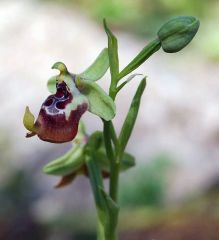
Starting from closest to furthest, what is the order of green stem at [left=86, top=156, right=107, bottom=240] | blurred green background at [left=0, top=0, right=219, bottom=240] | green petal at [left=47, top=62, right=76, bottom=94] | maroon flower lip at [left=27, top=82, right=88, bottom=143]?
maroon flower lip at [left=27, top=82, right=88, bottom=143] → green petal at [left=47, top=62, right=76, bottom=94] → green stem at [left=86, top=156, right=107, bottom=240] → blurred green background at [left=0, top=0, right=219, bottom=240]

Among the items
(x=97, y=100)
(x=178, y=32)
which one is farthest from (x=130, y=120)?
(x=178, y=32)

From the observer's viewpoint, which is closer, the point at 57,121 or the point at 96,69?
the point at 57,121

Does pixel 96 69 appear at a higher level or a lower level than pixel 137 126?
lower

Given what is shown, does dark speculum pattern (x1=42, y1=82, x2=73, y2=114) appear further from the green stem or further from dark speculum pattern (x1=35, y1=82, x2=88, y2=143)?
the green stem

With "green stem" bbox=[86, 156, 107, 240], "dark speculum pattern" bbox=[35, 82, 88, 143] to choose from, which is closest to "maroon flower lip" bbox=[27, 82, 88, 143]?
"dark speculum pattern" bbox=[35, 82, 88, 143]

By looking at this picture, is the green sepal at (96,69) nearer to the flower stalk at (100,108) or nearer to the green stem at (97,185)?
the flower stalk at (100,108)

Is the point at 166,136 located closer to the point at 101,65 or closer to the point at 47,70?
the point at 47,70

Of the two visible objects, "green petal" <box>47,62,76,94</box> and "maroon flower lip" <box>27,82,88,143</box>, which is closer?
"maroon flower lip" <box>27,82,88,143</box>

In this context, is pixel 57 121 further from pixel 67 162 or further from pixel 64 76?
pixel 67 162
